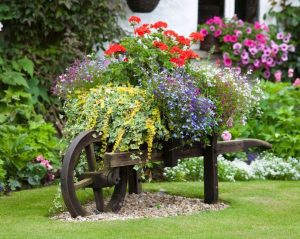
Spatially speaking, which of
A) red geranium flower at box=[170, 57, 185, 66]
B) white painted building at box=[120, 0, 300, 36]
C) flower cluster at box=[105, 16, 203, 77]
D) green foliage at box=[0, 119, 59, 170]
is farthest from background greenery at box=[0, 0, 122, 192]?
red geranium flower at box=[170, 57, 185, 66]

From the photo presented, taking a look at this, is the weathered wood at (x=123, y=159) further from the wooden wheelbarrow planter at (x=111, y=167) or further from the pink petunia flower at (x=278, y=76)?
the pink petunia flower at (x=278, y=76)

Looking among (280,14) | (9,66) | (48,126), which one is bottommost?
(48,126)

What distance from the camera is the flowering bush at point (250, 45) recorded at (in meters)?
11.7

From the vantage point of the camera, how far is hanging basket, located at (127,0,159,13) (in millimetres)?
10972

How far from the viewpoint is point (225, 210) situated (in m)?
7.01

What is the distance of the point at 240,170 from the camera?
9477 millimetres

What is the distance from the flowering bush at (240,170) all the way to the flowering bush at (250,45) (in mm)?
2183

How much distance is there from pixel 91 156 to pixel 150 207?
830 mm

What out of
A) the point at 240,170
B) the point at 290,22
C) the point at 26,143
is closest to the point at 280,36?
the point at 290,22

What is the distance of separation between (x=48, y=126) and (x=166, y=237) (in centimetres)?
371

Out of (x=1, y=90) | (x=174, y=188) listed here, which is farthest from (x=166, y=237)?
(x=1, y=90)

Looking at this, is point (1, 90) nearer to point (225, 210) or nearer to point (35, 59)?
point (35, 59)

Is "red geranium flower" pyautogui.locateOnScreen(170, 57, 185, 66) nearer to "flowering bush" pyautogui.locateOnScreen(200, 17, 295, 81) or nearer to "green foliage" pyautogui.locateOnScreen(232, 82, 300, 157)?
"green foliage" pyautogui.locateOnScreen(232, 82, 300, 157)

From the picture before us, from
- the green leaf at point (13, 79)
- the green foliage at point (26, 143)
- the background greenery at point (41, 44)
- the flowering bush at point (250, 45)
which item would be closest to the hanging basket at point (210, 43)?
the flowering bush at point (250, 45)
